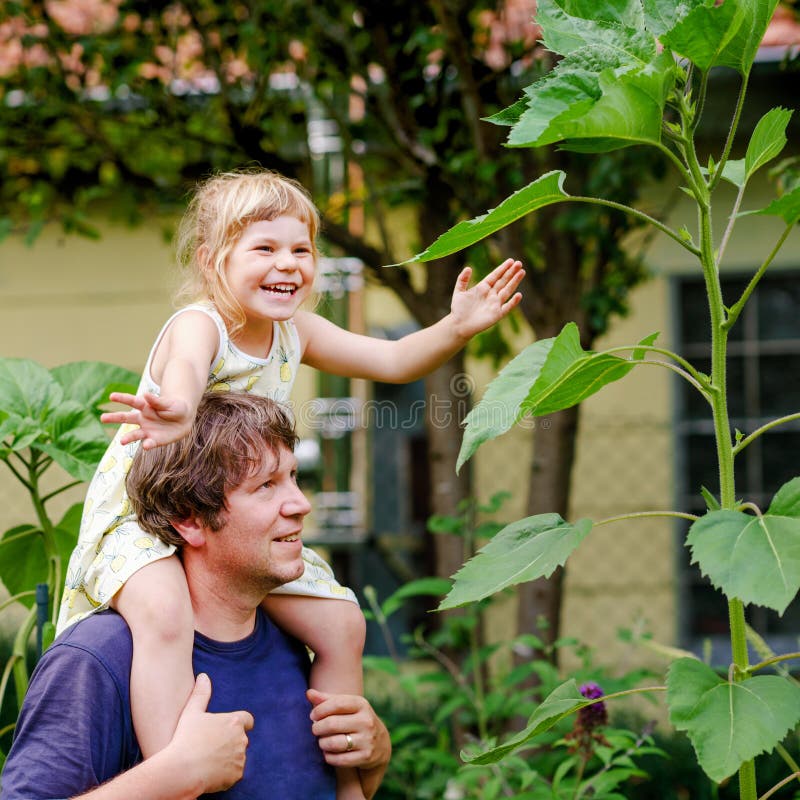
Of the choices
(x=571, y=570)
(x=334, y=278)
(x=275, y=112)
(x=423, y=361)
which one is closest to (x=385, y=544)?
(x=571, y=570)

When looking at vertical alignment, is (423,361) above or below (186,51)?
below

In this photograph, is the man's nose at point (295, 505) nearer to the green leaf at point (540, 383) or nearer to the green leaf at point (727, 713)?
the green leaf at point (540, 383)

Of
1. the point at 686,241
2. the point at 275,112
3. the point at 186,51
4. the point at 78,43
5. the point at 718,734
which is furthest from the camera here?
the point at 186,51

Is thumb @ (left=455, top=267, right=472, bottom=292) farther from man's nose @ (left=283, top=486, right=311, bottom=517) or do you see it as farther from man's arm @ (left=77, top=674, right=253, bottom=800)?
man's arm @ (left=77, top=674, right=253, bottom=800)

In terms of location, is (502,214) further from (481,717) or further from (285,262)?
(481,717)

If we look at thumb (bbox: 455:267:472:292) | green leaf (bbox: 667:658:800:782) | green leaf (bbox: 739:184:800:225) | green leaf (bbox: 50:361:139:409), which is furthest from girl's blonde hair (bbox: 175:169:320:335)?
green leaf (bbox: 667:658:800:782)

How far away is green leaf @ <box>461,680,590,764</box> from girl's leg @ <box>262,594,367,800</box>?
0.29m

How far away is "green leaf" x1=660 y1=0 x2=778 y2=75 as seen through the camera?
4.74 feet

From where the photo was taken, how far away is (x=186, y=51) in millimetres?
4852

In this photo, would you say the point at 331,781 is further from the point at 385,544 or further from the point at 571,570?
the point at 571,570

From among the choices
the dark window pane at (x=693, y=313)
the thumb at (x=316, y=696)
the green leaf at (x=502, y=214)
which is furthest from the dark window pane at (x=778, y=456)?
the green leaf at (x=502, y=214)

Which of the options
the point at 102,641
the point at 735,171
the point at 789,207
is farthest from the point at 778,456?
the point at 102,641

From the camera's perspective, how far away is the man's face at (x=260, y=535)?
6.10 ft

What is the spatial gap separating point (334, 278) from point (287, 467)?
2508mm
